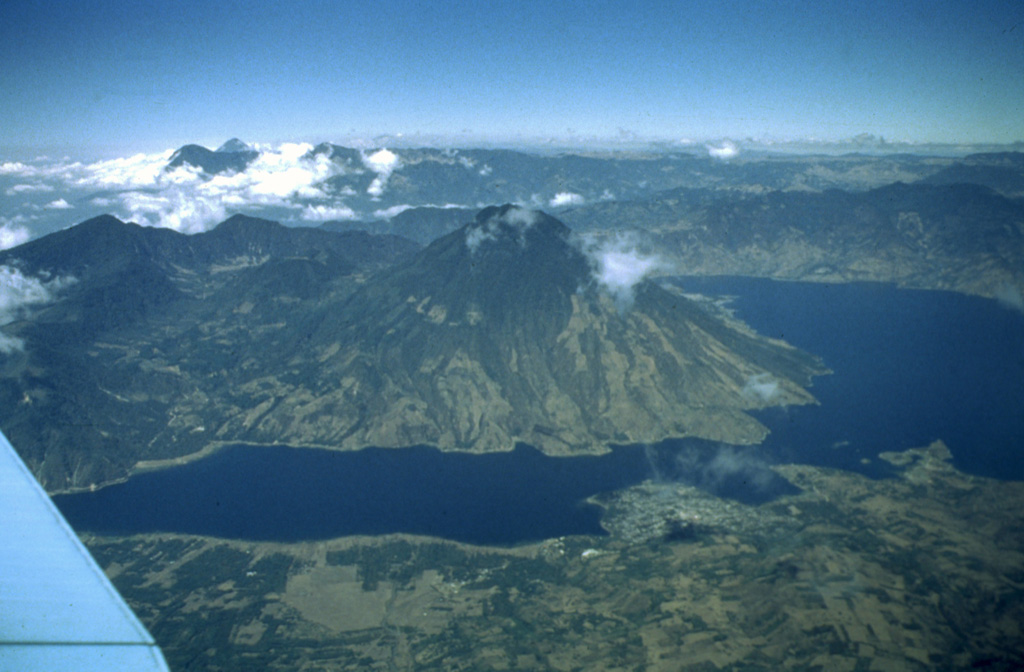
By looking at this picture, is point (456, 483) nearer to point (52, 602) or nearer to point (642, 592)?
point (642, 592)

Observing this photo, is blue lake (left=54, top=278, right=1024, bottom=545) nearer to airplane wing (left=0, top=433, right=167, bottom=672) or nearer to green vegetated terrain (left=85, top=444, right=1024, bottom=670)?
green vegetated terrain (left=85, top=444, right=1024, bottom=670)

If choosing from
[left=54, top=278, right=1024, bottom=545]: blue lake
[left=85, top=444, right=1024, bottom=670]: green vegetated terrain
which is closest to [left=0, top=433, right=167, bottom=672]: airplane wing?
[left=85, top=444, right=1024, bottom=670]: green vegetated terrain

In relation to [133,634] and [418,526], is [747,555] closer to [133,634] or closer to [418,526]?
[418,526]

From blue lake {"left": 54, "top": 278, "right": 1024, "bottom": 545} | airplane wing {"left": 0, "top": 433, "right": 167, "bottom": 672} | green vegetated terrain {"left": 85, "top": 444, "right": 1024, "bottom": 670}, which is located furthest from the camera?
blue lake {"left": 54, "top": 278, "right": 1024, "bottom": 545}

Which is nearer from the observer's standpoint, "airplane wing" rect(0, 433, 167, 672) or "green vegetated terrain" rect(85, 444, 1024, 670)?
"airplane wing" rect(0, 433, 167, 672)

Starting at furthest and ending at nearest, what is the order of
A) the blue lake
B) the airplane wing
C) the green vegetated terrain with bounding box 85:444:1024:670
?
the blue lake < the green vegetated terrain with bounding box 85:444:1024:670 < the airplane wing
